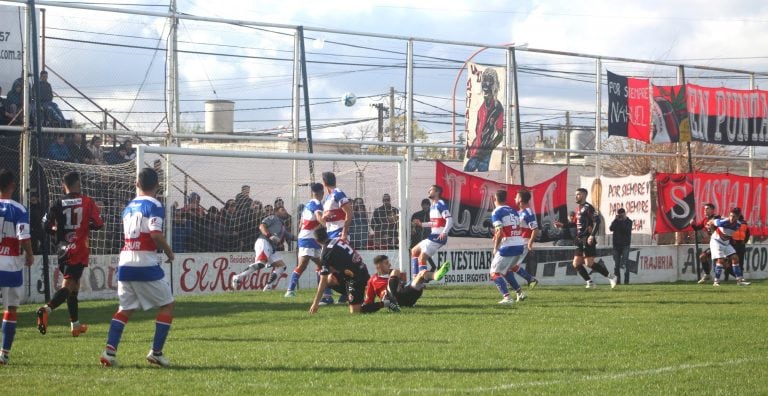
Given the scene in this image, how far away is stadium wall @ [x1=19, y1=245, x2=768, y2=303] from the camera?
20.1m

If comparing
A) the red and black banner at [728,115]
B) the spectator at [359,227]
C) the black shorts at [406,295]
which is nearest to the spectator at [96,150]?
the spectator at [359,227]

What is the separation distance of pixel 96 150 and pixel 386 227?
667 centimetres

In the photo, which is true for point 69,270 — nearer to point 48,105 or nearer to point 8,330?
point 8,330

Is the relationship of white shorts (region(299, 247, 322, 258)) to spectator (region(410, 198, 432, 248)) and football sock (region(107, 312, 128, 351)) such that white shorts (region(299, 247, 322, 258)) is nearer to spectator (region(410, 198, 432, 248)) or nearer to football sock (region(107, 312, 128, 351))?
spectator (region(410, 198, 432, 248))

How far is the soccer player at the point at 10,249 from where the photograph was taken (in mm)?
10555

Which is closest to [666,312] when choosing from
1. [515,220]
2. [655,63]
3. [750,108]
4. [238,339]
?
[515,220]

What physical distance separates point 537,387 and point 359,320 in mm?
6537

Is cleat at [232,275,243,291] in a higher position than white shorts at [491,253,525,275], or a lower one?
lower

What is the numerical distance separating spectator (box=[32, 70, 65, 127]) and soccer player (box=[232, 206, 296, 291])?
4650mm

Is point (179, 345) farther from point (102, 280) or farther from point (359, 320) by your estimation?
point (102, 280)

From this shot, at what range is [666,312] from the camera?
16.2 metres

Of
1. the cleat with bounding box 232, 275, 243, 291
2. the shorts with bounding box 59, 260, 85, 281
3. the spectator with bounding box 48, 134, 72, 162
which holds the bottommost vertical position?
the cleat with bounding box 232, 275, 243, 291

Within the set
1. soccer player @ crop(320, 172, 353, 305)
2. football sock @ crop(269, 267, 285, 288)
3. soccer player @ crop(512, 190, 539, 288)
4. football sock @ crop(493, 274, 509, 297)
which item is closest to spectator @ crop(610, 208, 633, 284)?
soccer player @ crop(512, 190, 539, 288)

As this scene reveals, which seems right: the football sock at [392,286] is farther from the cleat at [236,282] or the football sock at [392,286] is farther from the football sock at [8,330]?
the football sock at [8,330]
